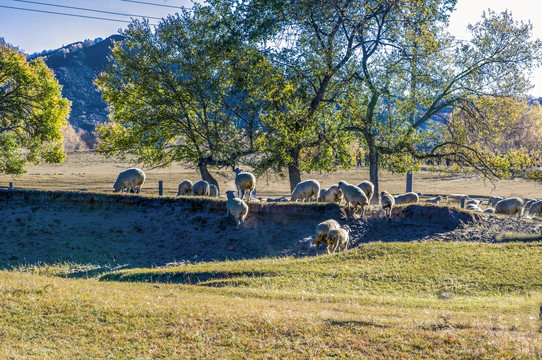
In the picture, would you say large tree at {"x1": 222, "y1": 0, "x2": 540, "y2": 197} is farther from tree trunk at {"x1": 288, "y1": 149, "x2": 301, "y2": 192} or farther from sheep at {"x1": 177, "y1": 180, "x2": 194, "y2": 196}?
sheep at {"x1": 177, "y1": 180, "x2": 194, "y2": 196}

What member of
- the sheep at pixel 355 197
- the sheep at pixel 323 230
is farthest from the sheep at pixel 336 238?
the sheep at pixel 355 197

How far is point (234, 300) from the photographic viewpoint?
10914 millimetres

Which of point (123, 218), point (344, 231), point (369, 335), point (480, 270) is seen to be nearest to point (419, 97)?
point (344, 231)

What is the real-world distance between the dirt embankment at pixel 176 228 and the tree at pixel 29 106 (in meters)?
19.6

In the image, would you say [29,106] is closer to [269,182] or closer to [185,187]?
[185,187]

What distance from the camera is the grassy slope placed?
7.12m

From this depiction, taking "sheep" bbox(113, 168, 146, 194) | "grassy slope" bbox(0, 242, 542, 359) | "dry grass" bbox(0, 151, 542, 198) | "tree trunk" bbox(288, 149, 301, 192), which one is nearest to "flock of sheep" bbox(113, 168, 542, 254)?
"sheep" bbox(113, 168, 146, 194)

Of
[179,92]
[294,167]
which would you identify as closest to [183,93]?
[179,92]

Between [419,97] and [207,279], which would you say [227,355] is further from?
[419,97]

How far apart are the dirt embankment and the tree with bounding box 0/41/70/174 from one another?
19.6 meters

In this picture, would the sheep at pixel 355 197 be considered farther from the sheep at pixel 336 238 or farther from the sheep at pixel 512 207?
the sheep at pixel 512 207

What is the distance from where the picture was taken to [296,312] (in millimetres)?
9250

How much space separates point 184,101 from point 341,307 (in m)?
22.0

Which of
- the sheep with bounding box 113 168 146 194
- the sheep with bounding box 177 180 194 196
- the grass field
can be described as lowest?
the grass field
